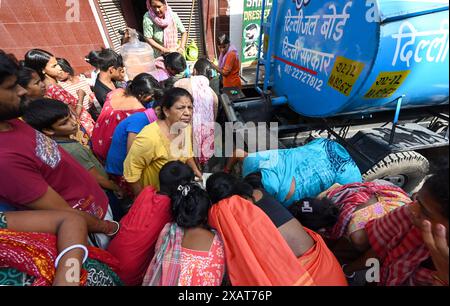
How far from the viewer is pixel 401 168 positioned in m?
2.26

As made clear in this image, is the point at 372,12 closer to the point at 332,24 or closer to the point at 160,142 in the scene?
the point at 332,24

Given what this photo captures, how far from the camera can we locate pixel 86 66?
5562mm

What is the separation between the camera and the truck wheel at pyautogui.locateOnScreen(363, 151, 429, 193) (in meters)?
2.20

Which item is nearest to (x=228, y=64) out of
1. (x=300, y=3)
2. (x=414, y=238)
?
(x=300, y=3)

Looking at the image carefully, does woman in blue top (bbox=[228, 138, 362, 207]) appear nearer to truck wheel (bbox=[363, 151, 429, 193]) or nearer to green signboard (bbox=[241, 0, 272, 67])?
truck wheel (bbox=[363, 151, 429, 193])

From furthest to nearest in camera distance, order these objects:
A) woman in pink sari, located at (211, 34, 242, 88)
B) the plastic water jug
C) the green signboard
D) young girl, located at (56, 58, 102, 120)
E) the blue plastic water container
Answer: the green signboard → the plastic water jug → woman in pink sari, located at (211, 34, 242, 88) → young girl, located at (56, 58, 102, 120) → the blue plastic water container

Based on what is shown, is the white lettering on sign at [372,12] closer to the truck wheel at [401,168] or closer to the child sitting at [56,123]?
the truck wheel at [401,168]

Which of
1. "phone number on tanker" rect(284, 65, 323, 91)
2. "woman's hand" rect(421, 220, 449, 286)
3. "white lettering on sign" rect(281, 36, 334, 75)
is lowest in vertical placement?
"woman's hand" rect(421, 220, 449, 286)

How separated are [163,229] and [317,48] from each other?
1991 mm

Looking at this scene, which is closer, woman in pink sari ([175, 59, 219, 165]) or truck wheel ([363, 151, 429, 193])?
truck wheel ([363, 151, 429, 193])

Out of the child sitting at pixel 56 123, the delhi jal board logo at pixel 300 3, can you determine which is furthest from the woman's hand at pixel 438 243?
the delhi jal board logo at pixel 300 3

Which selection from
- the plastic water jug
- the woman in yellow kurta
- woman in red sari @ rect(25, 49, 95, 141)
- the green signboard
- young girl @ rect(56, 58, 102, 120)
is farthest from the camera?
the green signboard

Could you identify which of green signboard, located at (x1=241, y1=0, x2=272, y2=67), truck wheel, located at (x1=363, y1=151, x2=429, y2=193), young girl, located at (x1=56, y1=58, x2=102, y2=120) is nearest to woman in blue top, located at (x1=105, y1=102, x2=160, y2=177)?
young girl, located at (x1=56, y1=58, x2=102, y2=120)

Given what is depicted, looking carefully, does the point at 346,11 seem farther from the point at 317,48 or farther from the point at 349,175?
the point at 349,175
